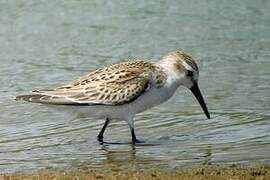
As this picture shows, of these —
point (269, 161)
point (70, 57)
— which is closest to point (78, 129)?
point (269, 161)

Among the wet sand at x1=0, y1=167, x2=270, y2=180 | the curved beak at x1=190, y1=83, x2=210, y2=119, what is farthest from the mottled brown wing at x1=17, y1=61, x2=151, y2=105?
the wet sand at x1=0, y1=167, x2=270, y2=180

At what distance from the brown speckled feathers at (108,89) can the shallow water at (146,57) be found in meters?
0.47

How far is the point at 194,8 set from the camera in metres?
17.2

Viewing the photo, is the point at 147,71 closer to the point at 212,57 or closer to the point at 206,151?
the point at 206,151

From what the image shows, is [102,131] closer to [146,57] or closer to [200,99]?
[200,99]

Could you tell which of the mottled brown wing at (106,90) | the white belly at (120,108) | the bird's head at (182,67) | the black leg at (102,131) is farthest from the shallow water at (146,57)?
the bird's head at (182,67)

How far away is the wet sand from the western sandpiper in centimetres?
161

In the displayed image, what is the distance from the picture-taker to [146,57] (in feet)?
46.3

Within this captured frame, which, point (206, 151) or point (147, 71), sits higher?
point (147, 71)

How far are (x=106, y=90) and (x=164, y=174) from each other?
85.5 inches

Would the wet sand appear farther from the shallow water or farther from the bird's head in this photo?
the bird's head

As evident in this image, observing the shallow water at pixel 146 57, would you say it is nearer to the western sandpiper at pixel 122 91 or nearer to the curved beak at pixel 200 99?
the curved beak at pixel 200 99

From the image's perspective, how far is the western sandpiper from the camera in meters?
10.0

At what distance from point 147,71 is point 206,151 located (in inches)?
56.1
